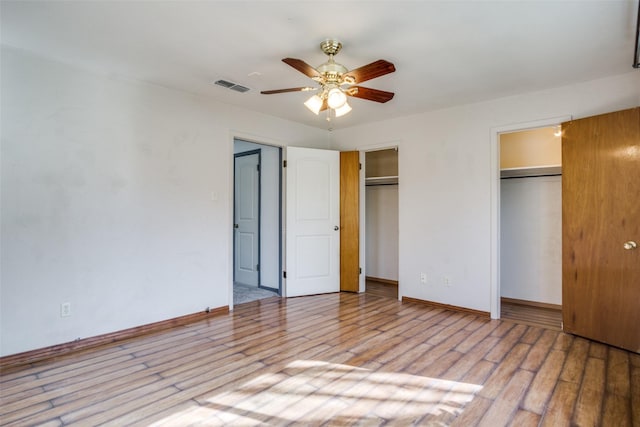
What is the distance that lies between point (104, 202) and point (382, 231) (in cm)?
407

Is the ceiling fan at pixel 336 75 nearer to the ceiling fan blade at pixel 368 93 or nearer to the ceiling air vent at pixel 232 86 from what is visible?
the ceiling fan blade at pixel 368 93

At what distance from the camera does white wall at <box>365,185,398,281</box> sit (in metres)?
5.78

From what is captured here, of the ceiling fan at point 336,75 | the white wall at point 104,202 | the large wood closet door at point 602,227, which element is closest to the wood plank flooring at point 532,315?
the large wood closet door at point 602,227

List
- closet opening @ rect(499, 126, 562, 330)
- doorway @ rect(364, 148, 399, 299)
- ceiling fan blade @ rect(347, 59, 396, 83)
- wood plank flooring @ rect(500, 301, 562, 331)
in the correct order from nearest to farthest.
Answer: ceiling fan blade @ rect(347, 59, 396, 83) < wood plank flooring @ rect(500, 301, 562, 331) < closet opening @ rect(499, 126, 562, 330) < doorway @ rect(364, 148, 399, 299)

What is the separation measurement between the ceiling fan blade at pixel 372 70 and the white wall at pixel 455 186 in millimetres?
1803

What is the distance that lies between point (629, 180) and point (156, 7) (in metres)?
3.94

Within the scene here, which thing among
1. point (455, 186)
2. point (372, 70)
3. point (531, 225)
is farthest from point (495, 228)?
point (372, 70)

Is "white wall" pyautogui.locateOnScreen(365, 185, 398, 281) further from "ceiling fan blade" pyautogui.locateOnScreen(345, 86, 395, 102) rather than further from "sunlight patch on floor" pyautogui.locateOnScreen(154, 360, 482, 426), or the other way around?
"sunlight patch on floor" pyautogui.locateOnScreen(154, 360, 482, 426)

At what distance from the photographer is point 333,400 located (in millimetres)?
2238

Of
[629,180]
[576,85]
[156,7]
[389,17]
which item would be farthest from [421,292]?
[156,7]

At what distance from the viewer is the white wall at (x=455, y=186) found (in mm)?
3840

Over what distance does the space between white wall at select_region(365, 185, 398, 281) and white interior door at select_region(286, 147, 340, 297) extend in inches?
37.8

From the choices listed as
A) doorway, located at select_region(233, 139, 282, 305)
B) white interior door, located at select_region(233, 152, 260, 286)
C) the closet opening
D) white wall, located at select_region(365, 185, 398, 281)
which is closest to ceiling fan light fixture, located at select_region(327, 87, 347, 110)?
doorway, located at select_region(233, 139, 282, 305)

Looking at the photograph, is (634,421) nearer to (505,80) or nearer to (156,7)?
(505,80)
